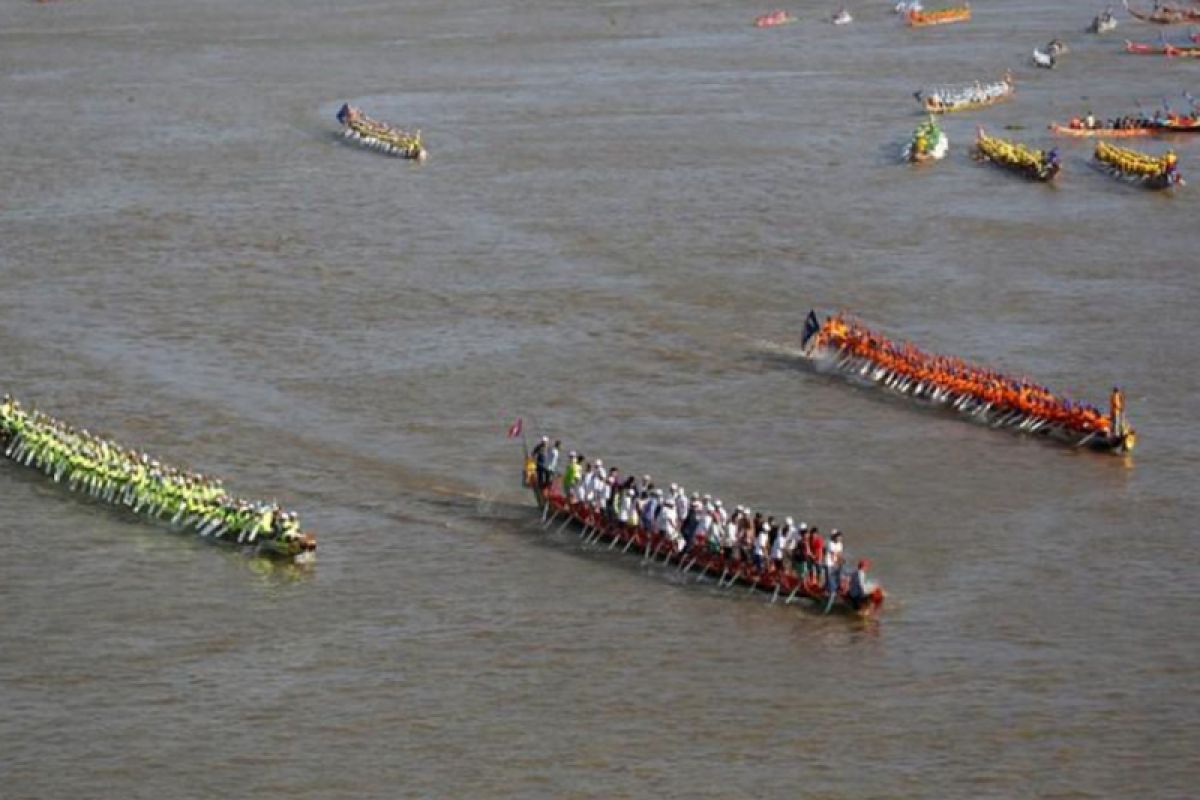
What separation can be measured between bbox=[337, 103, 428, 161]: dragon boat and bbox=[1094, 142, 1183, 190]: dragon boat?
2485 cm

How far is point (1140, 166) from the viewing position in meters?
76.7

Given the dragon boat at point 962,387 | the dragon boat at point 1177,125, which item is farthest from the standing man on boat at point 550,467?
the dragon boat at point 1177,125

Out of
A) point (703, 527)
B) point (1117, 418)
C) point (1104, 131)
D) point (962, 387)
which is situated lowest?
point (703, 527)

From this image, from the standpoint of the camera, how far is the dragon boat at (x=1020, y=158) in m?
77.1

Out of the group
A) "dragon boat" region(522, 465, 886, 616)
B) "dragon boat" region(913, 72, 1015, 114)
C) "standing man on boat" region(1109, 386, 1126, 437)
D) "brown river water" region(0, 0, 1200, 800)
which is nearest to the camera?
"brown river water" region(0, 0, 1200, 800)

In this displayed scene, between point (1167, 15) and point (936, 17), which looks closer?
point (1167, 15)

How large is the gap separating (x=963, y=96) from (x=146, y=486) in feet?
195

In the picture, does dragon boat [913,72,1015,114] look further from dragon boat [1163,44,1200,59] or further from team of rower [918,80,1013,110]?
dragon boat [1163,44,1200,59]

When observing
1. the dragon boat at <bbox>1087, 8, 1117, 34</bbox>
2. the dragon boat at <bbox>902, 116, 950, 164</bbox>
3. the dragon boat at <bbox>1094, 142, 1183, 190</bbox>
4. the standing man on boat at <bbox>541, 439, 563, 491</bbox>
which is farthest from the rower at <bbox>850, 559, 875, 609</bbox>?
the dragon boat at <bbox>1087, 8, 1117, 34</bbox>

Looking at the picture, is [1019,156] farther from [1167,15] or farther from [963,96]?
[1167,15]

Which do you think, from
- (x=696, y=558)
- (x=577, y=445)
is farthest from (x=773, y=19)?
(x=696, y=558)

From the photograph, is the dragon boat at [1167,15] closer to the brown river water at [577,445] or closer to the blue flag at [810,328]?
the brown river water at [577,445]

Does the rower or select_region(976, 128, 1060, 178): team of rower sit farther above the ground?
select_region(976, 128, 1060, 178): team of rower

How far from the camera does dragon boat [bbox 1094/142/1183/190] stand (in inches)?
2972
